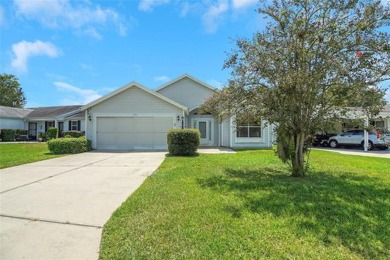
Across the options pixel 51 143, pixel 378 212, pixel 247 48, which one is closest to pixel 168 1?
pixel 247 48

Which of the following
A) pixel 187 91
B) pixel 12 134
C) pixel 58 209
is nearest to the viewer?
pixel 58 209

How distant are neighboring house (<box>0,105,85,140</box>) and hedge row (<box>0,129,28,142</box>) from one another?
1775 mm

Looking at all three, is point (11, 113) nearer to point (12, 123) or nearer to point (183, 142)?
point (12, 123)

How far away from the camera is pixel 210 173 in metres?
9.20

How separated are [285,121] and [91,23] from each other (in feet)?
30.1

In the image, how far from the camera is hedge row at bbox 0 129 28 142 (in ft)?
105

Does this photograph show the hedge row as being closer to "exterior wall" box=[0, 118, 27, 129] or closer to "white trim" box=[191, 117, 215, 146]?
"exterior wall" box=[0, 118, 27, 129]

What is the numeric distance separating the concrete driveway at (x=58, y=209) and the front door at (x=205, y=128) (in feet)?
45.9

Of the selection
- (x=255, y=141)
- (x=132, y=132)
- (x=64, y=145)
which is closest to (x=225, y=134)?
(x=255, y=141)

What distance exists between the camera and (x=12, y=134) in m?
32.6

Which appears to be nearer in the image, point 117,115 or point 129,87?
point 129,87

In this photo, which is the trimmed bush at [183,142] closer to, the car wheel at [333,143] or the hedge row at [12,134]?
the car wheel at [333,143]

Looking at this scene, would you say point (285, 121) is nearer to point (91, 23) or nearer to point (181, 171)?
point (181, 171)

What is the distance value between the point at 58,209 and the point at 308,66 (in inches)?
277
